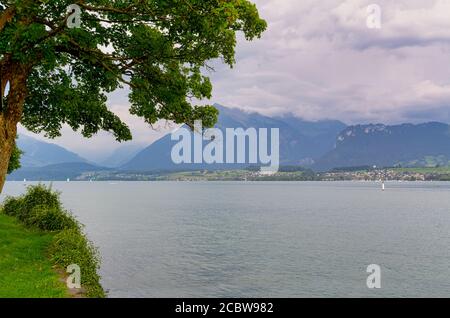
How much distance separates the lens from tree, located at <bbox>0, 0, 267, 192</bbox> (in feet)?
61.8

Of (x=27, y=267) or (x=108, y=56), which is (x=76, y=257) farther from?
(x=108, y=56)

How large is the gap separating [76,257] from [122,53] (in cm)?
1174

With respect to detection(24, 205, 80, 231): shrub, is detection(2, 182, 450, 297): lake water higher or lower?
lower

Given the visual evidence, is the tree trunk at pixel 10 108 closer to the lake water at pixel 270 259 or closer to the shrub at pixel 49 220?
the shrub at pixel 49 220

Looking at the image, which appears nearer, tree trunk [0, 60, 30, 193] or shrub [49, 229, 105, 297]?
tree trunk [0, 60, 30, 193]

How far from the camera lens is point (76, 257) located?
24.6m

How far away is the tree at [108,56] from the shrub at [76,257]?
5.48m

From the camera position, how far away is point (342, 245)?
59219 millimetres

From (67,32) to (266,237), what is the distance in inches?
2089

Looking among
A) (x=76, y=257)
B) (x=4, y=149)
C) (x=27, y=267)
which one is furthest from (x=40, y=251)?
(x=4, y=149)

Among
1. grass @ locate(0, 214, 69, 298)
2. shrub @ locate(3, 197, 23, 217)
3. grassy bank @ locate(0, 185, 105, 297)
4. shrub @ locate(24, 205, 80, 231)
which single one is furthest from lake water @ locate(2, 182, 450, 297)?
shrub @ locate(3, 197, 23, 217)

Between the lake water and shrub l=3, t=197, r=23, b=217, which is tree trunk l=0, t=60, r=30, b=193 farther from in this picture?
shrub l=3, t=197, r=23, b=217

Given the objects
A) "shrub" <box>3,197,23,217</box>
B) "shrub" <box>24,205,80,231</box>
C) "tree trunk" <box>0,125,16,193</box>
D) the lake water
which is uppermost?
"tree trunk" <box>0,125,16,193</box>
